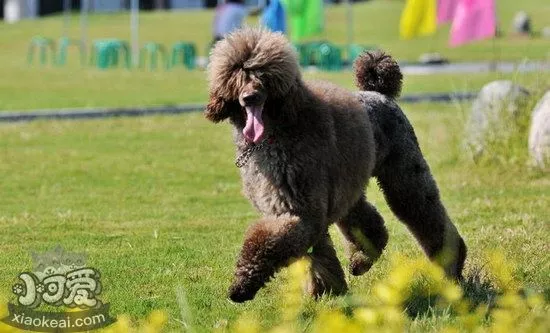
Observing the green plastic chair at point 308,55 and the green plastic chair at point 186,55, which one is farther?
the green plastic chair at point 186,55

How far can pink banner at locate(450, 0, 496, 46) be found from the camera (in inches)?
598

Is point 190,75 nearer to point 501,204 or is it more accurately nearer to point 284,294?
point 501,204

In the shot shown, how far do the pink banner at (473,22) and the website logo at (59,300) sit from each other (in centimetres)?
978

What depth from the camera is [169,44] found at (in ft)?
164

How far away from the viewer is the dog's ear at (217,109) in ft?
21.2

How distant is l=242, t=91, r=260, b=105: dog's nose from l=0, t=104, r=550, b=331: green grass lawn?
1.16 m

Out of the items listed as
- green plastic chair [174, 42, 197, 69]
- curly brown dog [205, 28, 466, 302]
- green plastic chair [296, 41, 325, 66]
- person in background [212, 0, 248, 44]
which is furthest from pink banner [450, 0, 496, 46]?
green plastic chair [174, 42, 197, 69]

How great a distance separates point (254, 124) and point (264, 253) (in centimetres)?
70

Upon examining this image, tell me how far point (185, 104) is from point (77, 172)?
948 cm

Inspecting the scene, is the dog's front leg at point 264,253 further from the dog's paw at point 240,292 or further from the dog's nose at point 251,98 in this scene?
the dog's nose at point 251,98

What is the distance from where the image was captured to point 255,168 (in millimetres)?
6566

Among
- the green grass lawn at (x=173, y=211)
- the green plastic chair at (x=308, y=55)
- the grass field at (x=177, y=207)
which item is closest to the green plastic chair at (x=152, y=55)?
the green plastic chair at (x=308, y=55)

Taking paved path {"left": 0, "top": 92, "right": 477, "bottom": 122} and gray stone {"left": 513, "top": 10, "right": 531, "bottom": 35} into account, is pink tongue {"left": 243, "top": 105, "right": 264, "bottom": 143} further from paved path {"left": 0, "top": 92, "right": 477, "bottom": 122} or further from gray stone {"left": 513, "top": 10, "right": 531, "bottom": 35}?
gray stone {"left": 513, "top": 10, "right": 531, "bottom": 35}

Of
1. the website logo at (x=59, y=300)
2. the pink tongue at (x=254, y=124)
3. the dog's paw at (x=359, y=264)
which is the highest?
the pink tongue at (x=254, y=124)
